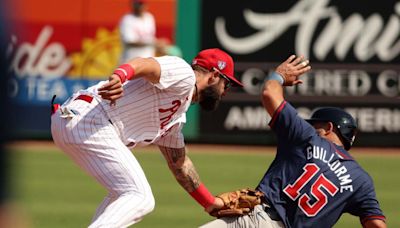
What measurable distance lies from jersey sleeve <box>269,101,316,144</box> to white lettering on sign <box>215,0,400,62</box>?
10837 millimetres

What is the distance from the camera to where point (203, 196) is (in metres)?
6.39

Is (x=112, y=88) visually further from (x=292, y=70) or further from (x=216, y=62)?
(x=292, y=70)

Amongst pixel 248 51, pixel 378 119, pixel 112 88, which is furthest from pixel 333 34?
pixel 112 88

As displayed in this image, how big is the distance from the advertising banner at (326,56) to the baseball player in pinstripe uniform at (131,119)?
34.1 ft

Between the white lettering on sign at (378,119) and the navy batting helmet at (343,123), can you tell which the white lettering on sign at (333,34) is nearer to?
the white lettering on sign at (378,119)

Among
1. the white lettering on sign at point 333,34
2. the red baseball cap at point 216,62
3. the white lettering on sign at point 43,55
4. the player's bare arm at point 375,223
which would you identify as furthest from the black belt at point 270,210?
the white lettering on sign at point 43,55

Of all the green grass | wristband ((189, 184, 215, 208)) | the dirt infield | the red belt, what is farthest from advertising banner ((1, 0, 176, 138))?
the red belt

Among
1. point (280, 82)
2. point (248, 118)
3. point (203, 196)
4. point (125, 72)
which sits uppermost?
point (125, 72)

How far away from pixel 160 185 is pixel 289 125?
20.0ft

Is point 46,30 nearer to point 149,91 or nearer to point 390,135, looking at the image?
point 390,135

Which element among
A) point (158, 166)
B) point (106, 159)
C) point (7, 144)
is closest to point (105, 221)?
point (106, 159)

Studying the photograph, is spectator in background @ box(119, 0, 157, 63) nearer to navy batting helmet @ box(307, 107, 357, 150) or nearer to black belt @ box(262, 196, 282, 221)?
navy batting helmet @ box(307, 107, 357, 150)

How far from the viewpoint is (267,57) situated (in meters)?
16.6

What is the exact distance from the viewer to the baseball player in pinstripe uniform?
5.62m
